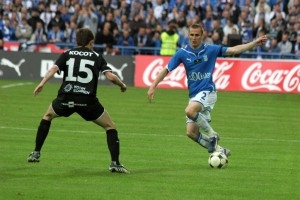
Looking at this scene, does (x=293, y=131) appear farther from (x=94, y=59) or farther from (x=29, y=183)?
(x=29, y=183)

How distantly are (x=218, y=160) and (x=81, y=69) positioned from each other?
2492mm

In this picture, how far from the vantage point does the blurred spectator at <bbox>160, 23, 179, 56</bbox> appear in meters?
32.8

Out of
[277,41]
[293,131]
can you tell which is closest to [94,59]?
[293,131]

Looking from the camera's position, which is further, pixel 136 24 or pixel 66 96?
pixel 136 24

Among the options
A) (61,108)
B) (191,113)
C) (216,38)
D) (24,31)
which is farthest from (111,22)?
(61,108)

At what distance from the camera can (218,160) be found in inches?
586

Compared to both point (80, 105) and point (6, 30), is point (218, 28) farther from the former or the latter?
point (80, 105)

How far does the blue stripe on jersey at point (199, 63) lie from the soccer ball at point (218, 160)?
1.06m

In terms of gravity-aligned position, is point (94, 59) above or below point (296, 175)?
above

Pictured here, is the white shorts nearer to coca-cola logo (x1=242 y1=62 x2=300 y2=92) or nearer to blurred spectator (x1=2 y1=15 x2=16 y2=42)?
coca-cola logo (x1=242 y1=62 x2=300 y2=92)

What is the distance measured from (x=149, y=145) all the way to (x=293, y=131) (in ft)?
14.9

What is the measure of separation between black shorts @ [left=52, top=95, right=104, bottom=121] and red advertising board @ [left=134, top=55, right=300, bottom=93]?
54.6ft

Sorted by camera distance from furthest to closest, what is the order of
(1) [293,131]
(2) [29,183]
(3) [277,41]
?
(3) [277,41] → (1) [293,131] → (2) [29,183]

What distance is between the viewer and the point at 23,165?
14.8 m
